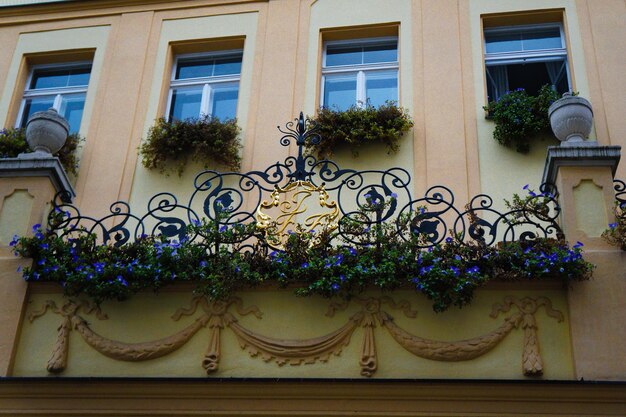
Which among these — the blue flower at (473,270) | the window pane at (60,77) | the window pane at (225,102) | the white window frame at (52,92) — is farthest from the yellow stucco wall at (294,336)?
the window pane at (60,77)

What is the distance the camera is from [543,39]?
34.3 feet

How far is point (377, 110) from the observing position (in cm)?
956

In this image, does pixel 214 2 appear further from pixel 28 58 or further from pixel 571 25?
pixel 571 25

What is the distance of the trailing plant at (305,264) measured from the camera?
6.85 meters

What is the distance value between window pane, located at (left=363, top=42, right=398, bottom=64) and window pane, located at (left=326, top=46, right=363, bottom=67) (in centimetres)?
8

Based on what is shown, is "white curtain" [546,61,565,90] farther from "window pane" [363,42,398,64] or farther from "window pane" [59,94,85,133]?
"window pane" [59,94,85,133]

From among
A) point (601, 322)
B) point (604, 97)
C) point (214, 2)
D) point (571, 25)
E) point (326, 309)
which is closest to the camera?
point (601, 322)

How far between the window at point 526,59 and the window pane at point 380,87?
1.10m

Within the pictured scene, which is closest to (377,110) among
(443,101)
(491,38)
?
(443,101)

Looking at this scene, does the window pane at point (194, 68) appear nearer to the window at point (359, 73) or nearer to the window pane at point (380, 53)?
the window at point (359, 73)

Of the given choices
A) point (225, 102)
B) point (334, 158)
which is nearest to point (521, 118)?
point (334, 158)

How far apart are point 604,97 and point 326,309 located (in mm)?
4324

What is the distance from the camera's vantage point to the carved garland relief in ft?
22.3

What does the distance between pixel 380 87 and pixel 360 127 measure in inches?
46.6
